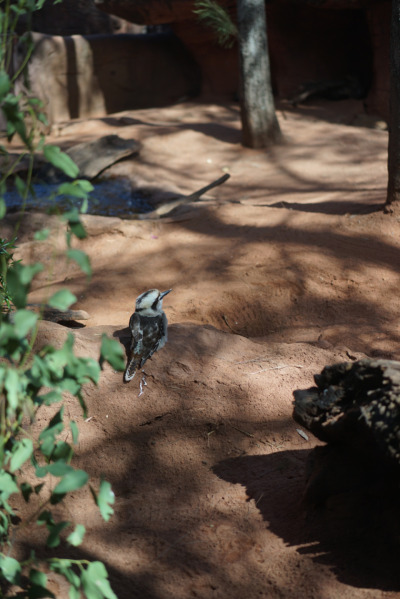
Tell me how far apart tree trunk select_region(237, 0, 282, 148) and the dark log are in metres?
9.10

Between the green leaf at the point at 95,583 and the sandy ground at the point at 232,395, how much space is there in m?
0.72

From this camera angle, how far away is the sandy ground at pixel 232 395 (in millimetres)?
2363

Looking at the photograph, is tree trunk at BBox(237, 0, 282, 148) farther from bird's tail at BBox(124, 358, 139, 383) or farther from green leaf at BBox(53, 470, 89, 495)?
green leaf at BBox(53, 470, 89, 495)

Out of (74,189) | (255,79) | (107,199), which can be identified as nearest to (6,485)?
(74,189)

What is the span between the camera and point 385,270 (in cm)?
526

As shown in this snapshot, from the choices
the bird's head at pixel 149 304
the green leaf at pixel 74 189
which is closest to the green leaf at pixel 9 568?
the green leaf at pixel 74 189

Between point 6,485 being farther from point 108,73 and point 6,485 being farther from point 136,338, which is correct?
point 108,73

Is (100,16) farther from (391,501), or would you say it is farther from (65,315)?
(391,501)

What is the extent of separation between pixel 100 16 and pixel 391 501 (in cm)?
1953

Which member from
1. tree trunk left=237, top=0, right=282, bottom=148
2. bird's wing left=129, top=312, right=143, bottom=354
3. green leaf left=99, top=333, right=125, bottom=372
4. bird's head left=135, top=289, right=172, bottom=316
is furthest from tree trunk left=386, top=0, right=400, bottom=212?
green leaf left=99, top=333, right=125, bottom=372

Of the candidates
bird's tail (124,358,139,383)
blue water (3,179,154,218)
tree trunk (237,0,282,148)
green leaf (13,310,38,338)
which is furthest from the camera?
tree trunk (237,0,282,148)

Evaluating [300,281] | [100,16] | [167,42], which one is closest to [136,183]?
[300,281]

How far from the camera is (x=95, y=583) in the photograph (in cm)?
155

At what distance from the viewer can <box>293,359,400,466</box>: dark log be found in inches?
83.4
